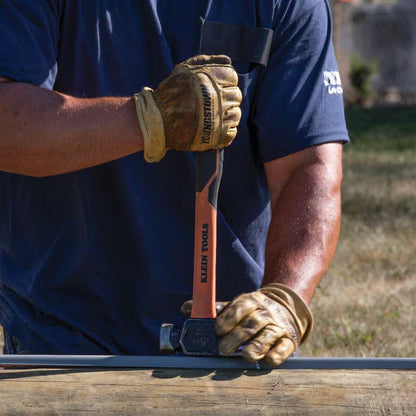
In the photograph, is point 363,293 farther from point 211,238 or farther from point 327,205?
point 211,238

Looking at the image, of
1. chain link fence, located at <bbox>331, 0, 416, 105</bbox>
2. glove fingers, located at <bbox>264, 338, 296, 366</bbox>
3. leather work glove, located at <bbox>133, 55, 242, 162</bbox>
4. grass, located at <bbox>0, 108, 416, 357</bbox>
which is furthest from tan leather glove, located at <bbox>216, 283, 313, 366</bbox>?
chain link fence, located at <bbox>331, 0, 416, 105</bbox>

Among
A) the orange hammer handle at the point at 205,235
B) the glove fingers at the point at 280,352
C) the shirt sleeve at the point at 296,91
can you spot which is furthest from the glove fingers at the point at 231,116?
the glove fingers at the point at 280,352

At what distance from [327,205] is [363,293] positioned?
3056mm

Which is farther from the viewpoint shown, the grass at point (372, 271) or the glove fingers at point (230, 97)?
the grass at point (372, 271)

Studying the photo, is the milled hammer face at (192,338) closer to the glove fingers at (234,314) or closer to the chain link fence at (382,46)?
the glove fingers at (234,314)

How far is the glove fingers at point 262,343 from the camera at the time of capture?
1.94 metres

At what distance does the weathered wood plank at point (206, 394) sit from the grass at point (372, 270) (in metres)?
2.56

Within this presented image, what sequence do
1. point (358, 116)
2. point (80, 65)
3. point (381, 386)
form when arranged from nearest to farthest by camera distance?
point (381, 386) < point (80, 65) < point (358, 116)

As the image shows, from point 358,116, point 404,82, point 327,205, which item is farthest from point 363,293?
point 404,82

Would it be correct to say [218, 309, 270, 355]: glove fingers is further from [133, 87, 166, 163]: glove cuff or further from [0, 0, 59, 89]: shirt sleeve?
[0, 0, 59, 89]: shirt sleeve

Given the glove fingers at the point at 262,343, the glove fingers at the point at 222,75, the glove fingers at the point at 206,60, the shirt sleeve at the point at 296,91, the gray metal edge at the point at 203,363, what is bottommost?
the gray metal edge at the point at 203,363

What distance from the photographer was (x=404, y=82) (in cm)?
1669

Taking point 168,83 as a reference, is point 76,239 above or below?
below

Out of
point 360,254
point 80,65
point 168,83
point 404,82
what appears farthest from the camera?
point 404,82
